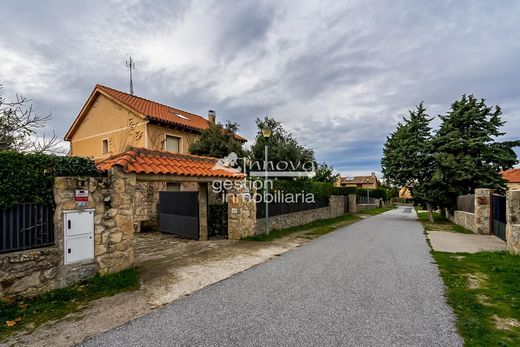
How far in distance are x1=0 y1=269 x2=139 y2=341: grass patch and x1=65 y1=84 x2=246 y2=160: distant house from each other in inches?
467

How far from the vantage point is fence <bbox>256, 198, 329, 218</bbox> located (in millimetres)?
11828

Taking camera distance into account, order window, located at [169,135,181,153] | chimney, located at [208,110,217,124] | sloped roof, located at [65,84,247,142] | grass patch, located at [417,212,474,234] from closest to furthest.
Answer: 1. grass patch, located at [417,212,474,234]
2. sloped roof, located at [65,84,247,142]
3. window, located at [169,135,181,153]
4. chimney, located at [208,110,217,124]

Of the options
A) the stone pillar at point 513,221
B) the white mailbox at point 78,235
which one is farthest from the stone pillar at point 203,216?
the stone pillar at point 513,221

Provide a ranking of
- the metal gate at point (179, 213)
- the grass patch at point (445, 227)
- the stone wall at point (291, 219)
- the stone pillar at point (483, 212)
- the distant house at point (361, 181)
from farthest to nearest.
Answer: the distant house at point (361, 181), the grass patch at point (445, 227), the stone pillar at point (483, 212), the stone wall at point (291, 219), the metal gate at point (179, 213)

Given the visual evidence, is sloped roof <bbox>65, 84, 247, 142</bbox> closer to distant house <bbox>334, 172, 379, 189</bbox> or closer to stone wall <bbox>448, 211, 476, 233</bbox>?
stone wall <bbox>448, 211, 476, 233</bbox>

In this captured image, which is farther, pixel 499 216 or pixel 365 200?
pixel 365 200

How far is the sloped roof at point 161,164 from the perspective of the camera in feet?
21.3

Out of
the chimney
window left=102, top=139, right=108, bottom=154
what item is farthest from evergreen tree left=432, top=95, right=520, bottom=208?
window left=102, top=139, right=108, bottom=154

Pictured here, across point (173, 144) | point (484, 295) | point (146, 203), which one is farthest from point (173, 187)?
point (484, 295)

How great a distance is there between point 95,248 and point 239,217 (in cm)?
559

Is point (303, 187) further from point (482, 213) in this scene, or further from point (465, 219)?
point (465, 219)

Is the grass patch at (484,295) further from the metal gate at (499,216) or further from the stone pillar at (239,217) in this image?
the stone pillar at (239,217)

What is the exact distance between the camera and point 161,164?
7.79 metres

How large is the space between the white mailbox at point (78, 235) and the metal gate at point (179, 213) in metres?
5.55
